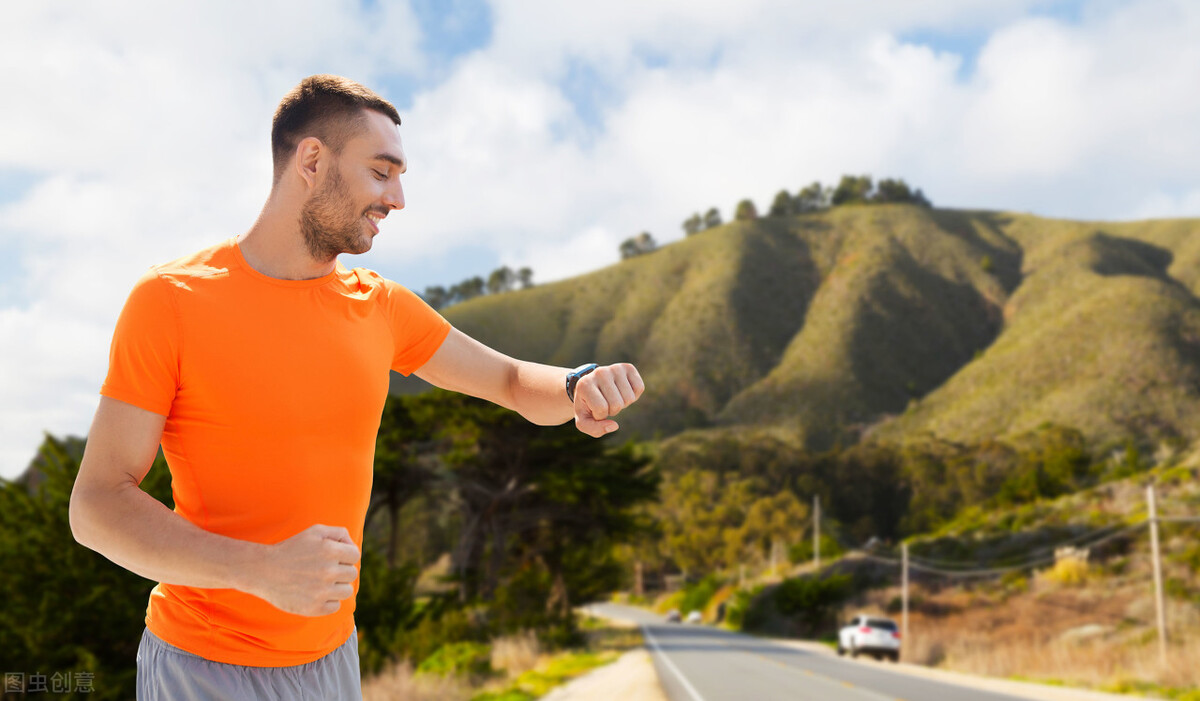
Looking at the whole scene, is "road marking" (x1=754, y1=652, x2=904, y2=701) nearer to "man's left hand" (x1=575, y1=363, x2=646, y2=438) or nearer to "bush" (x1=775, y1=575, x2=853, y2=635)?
"man's left hand" (x1=575, y1=363, x2=646, y2=438)

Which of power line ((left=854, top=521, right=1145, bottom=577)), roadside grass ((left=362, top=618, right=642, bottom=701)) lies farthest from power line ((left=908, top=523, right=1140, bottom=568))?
roadside grass ((left=362, top=618, right=642, bottom=701))

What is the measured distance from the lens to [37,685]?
1097 centimetres

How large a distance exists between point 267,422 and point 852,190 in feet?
536

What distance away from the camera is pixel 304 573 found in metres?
1.51

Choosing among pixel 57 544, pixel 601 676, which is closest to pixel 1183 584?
pixel 601 676

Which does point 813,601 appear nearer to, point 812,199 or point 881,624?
point 881,624

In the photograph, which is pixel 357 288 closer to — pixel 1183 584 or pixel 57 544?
pixel 57 544

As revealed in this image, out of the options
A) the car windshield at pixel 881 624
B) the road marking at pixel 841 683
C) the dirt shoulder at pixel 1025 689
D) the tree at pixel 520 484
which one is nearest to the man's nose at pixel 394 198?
the road marking at pixel 841 683

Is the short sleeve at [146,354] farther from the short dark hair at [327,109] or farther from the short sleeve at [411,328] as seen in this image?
the short sleeve at [411,328]

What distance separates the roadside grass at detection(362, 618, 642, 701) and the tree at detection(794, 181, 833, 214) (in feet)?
437

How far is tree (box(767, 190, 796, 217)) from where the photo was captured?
156 meters

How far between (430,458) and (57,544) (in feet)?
62.2

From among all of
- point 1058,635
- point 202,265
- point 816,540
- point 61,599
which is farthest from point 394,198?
point 816,540

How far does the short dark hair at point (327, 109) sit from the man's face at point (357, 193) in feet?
0.07
